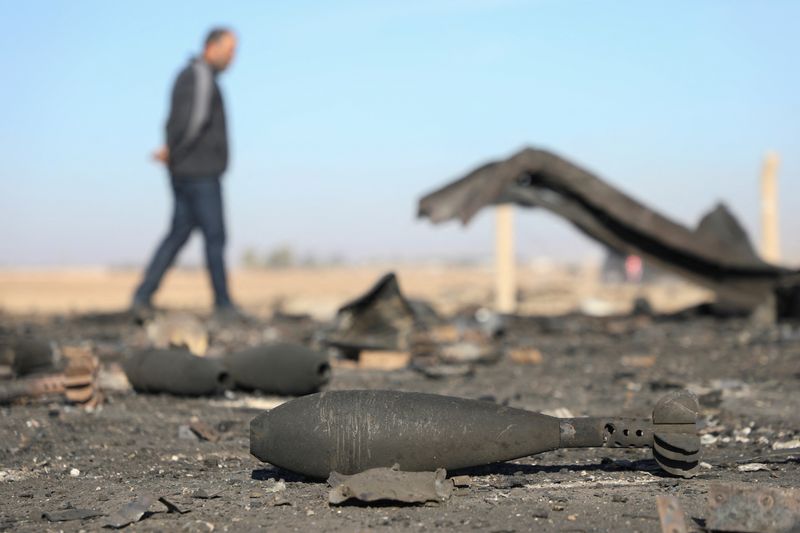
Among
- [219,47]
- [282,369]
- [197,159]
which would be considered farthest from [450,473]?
[219,47]

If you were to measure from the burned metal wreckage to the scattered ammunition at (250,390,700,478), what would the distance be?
179 inches

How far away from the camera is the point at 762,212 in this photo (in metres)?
14.0

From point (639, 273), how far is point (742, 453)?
33377mm

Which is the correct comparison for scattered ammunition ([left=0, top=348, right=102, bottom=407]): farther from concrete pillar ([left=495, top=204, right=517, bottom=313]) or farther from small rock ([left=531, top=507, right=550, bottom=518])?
concrete pillar ([left=495, top=204, right=517, bottom=313])

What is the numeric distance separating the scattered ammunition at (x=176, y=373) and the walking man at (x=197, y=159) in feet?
12.9

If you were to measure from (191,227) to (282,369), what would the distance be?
464 centimetres

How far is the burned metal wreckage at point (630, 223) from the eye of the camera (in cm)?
789

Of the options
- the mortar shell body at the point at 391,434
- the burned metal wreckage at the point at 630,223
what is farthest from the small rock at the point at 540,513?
the burned metal wreckage at the point at 630,223

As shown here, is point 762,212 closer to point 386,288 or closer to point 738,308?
point 738,308

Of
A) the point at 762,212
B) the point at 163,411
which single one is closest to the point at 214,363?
the point at 163,411

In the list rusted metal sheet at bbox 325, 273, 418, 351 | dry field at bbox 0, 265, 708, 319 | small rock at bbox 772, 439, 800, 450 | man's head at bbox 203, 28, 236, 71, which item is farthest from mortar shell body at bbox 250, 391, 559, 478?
dry field at bbox 0, 265, 708, 319

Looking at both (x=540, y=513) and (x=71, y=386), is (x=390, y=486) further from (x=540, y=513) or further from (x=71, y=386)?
(x=71, y=386)

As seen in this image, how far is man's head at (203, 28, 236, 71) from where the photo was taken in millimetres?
9125

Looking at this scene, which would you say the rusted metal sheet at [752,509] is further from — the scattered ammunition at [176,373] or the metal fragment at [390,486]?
the scattered ammunition at [176,373]
